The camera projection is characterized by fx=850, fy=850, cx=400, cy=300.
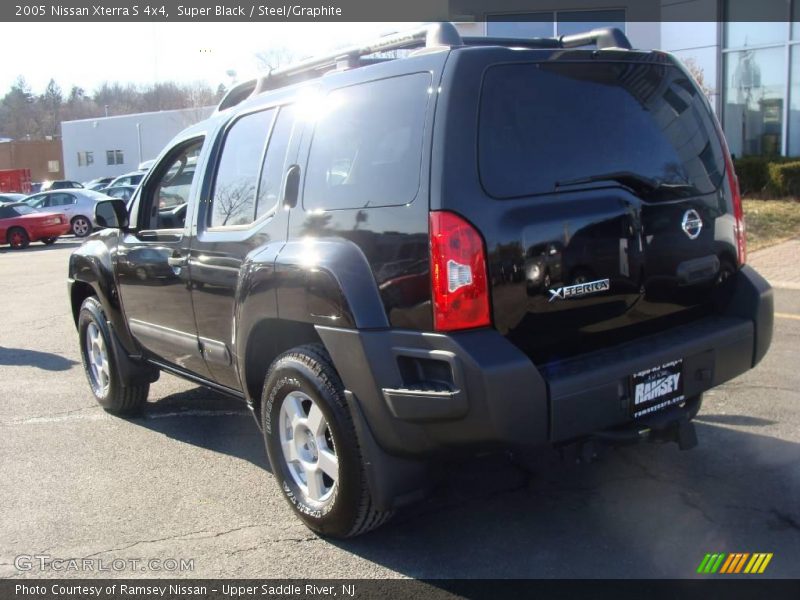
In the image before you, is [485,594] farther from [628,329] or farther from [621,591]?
[628,329]

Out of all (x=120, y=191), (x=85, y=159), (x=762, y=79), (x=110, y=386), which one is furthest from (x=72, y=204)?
(x=85, y=159)

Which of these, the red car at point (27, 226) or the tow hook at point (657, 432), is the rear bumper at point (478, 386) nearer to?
the tow hook at point (657, 432)

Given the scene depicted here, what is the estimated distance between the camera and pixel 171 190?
5699 millimetres

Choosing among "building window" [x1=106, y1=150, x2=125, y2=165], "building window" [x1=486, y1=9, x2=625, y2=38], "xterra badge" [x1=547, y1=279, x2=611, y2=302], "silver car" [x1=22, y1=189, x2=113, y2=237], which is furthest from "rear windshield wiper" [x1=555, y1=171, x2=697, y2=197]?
"building window" [x1=106, y1=150, x2=125, y2=165]

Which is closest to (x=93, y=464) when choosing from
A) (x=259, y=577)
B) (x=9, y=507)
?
(x=9, y=507)

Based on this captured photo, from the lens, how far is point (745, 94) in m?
17.2

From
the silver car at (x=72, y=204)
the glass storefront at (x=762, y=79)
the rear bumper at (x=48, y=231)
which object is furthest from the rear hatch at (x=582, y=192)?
the silver car at (x=72, y=204)

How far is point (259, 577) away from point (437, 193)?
179cm

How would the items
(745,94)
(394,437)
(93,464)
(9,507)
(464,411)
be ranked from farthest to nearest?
(745,94) < (93,464) < (9,507) < (394,437) < (464,411)

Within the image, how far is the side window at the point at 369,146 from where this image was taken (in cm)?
342

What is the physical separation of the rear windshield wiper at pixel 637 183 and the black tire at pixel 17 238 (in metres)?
23.3

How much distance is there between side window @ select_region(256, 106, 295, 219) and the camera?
165 inches

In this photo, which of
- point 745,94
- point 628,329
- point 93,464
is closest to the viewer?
point 628,329

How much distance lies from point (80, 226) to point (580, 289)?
2440 centimetres
